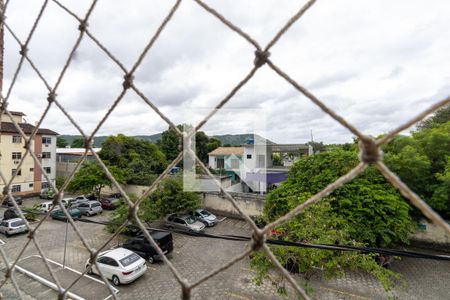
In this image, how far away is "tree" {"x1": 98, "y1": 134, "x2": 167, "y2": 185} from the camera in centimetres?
1221

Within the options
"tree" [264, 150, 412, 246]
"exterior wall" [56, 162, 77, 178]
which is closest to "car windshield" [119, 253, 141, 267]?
"tree" [264, 150, 412, 246]

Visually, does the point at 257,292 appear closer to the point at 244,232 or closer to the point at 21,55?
the point at 244,232

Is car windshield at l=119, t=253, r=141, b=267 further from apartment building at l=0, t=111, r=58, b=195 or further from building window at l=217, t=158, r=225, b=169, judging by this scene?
building window at l=217, t=158, r=225, b=169

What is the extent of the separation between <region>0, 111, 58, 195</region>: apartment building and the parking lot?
636 centimetres

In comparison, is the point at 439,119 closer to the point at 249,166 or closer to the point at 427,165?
the point at 427,165

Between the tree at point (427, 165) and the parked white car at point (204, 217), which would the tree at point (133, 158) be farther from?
the tree at point (427, 165)

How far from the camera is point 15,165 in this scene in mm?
12453

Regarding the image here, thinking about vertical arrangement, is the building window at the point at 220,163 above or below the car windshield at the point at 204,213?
above

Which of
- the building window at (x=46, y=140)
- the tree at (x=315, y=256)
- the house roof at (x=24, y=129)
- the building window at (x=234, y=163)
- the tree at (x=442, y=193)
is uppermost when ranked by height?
the house roof at (x=24, y=129)

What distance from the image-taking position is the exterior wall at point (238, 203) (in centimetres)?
877

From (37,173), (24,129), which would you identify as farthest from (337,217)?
(37,173)

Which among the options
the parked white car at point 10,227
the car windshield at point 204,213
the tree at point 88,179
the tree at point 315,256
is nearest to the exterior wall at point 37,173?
the tree at point 88,179

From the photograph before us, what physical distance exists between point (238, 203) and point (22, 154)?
39.0 ft

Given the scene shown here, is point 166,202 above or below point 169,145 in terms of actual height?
below
